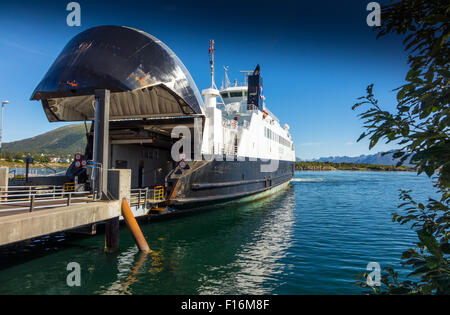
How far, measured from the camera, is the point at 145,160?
2244 cm

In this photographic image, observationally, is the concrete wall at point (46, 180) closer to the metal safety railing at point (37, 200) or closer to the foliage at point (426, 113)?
the metal safety railing at point (37, 200)

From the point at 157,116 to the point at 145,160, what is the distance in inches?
245

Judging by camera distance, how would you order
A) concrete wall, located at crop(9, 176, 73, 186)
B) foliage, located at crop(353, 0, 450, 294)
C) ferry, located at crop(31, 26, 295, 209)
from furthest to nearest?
concrete wall, located at crop(9, 176, 73, 186)
ferry, located at crop(31, 26, 295, 209)
foliage, located at crop(353, 0, 450, 294)

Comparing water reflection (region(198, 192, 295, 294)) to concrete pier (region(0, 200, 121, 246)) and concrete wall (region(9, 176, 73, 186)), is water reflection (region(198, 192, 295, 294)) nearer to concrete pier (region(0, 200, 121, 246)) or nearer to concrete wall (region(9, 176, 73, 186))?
concrete pier (region(0, 200, 121, 246))

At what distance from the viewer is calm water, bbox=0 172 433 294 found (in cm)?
763

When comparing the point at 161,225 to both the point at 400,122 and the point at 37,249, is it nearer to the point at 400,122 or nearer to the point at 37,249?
the point at 37,249

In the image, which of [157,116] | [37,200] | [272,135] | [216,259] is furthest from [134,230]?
[272,135]

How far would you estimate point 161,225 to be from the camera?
15.0 metres

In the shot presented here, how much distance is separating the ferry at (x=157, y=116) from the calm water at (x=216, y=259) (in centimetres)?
333

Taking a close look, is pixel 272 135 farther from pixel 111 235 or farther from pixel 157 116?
pixel 111 235

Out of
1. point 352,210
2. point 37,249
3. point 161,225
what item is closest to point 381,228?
point 352,210

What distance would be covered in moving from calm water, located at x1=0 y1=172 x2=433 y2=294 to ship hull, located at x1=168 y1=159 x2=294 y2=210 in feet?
4.89

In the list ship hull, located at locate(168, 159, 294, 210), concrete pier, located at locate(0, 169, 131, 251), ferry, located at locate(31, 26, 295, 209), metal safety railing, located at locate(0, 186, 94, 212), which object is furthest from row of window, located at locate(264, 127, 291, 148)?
metal safety railing, located at locate(0, 186, 94, 212)

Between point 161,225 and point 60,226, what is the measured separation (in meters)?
7.36
